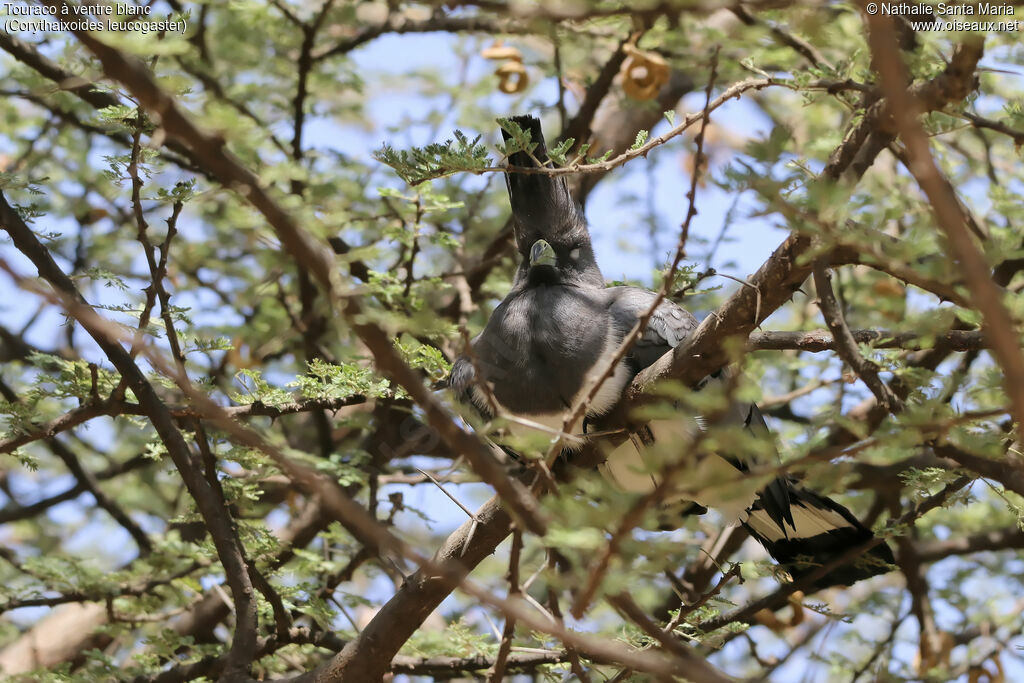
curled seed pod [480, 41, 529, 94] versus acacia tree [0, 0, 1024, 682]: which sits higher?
curled seed pod [480, 41, 529, 94]

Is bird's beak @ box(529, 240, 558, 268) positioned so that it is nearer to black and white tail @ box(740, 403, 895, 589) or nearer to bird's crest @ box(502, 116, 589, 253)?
bird's crest @ box(502, 116, 589, 253)

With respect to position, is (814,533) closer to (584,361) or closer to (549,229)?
(584,361)

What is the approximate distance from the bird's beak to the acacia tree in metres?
0.41

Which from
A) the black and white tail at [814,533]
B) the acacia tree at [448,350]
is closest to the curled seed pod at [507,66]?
the acacia tree at [448,350]

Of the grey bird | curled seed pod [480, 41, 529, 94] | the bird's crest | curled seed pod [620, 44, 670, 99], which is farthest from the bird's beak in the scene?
curled seed pod [480, 41, 529, 94]

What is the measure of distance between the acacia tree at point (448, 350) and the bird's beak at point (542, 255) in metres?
0.41

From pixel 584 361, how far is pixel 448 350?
4.44 feet

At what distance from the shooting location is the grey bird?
3828 mm

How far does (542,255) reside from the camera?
4.23 metres

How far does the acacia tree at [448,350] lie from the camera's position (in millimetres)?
2105

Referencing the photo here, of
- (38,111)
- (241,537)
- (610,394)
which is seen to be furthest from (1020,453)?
(38,111)

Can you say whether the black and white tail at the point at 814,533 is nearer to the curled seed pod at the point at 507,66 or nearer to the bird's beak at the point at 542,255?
the bird's beak at the point at 542,255

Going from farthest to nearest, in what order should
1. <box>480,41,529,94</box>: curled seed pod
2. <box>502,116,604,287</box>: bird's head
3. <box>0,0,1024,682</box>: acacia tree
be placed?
<box>480,41,529,94</box>: curled seed pod, <box>502,116,604,287</box>: bird's head, <box>0,0,1024,682</box>: acacia tree

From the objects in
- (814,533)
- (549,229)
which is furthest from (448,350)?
(814,533)
